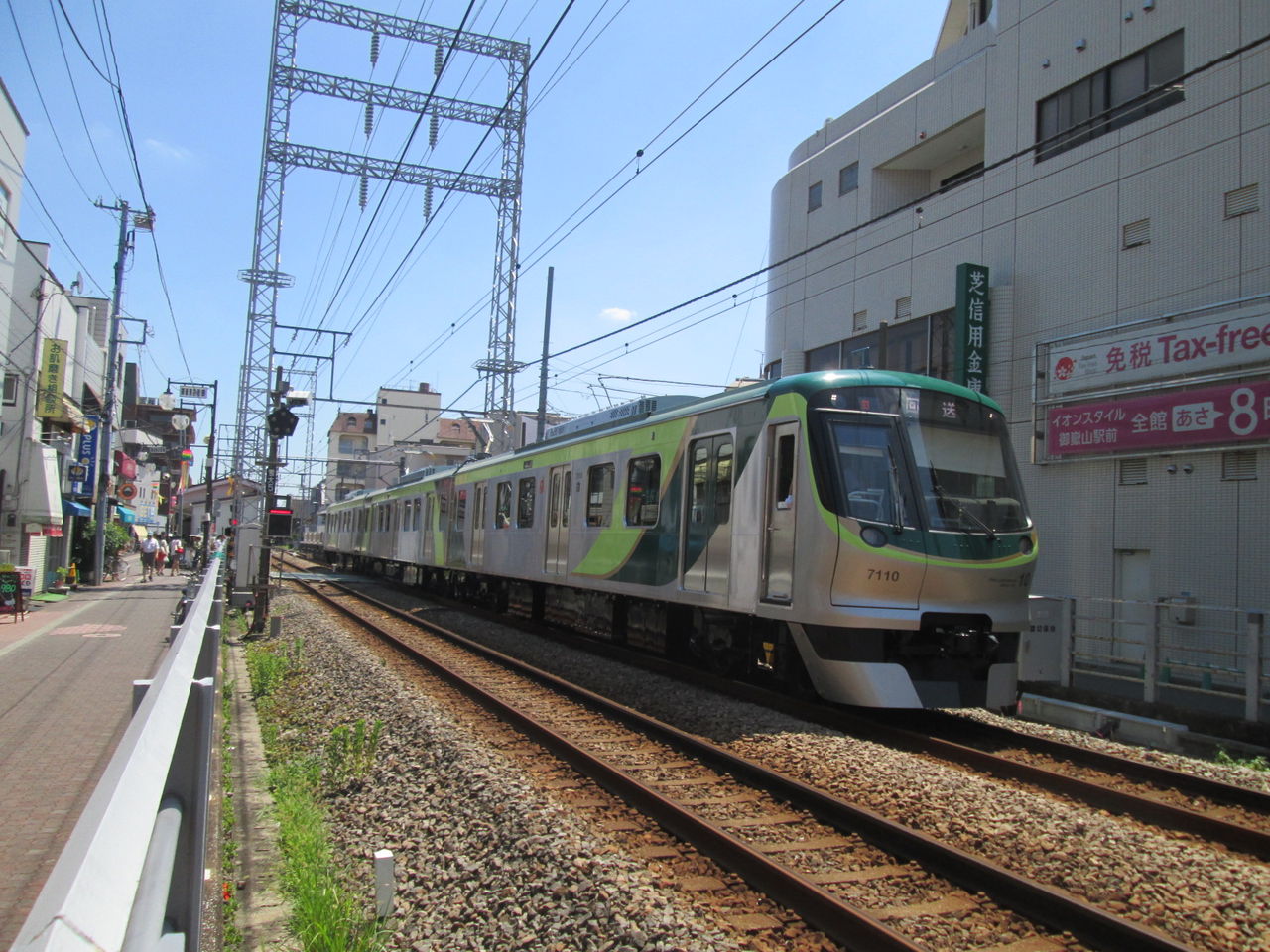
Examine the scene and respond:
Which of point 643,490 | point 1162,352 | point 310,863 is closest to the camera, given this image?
point 310,863

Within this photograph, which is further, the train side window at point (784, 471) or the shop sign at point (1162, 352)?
the shop sign at point (1162, 352)

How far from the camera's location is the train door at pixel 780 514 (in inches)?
333

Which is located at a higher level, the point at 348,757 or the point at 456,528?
the point at 456,528

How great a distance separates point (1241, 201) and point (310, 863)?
45.3 feet

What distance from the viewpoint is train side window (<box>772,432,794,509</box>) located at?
859 centimetres

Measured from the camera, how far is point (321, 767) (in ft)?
22.7

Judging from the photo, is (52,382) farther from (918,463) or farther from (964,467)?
(964,467)

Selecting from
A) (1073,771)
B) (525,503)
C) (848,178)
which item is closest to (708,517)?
(1073,771)

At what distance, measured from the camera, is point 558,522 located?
47.6 feet

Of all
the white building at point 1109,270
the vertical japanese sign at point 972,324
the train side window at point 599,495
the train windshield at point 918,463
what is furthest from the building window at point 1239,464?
the train side window at point 599,495

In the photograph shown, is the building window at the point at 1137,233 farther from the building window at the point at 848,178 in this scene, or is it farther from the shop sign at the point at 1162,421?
the building window at the point at 848,178

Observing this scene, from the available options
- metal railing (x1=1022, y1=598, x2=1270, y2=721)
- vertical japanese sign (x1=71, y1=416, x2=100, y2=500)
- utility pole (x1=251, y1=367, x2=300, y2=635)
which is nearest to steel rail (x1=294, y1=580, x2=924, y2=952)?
metal railing (x1=1022, y1=598, x2=1270, y2=721)

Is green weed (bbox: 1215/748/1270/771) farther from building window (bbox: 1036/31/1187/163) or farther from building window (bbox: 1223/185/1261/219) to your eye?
building window (bbox: 1036/31/1187/163)

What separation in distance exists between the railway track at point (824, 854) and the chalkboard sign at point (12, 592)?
1149 cm
